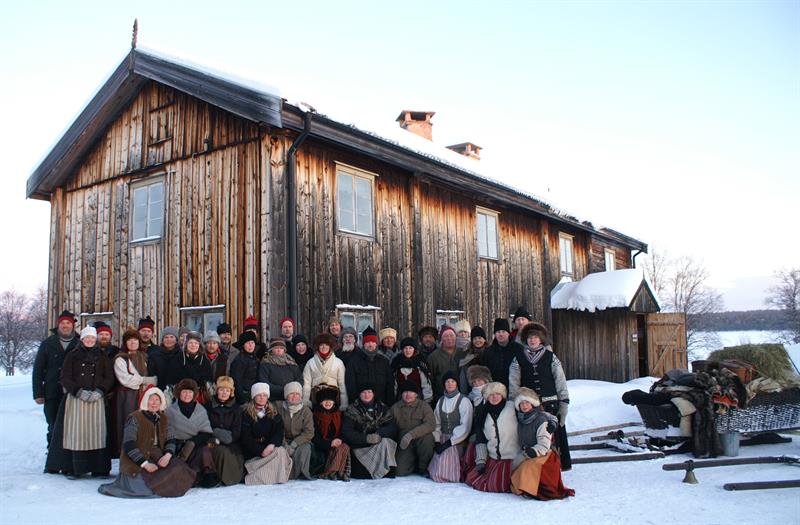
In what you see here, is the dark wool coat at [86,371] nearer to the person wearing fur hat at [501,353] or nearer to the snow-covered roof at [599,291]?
the person wearing fur hat at [501,353]

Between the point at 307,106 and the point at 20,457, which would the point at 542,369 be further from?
the point at 20,457

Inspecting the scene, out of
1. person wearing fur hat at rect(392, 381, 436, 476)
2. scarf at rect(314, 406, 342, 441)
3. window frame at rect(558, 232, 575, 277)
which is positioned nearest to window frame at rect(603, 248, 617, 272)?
window frame at rect(558, 232, 575, 277)

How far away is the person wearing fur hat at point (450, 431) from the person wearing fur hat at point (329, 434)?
102 cm

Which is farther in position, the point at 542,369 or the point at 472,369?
the point at 472,369

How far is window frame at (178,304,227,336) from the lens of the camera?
34.8ft

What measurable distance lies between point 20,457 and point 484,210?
1074 cm

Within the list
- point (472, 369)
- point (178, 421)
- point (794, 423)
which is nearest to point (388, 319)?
point (472, 369)

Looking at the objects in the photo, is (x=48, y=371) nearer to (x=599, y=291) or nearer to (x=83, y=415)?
(x=83, y=415)

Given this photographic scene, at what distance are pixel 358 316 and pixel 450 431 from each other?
4.35 metres

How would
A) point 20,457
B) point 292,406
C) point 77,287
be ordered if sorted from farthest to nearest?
1. point 77,287
2. point 20,457
3. point 292,406

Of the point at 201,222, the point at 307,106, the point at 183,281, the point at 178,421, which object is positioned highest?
the point at 307,106

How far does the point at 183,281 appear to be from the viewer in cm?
1134

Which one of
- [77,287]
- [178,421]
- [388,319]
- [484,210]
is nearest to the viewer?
[178,421]

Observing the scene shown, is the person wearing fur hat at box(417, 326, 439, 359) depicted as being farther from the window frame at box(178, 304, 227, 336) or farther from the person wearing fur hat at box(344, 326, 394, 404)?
the window frame at box(178, 304, 227, 336)
